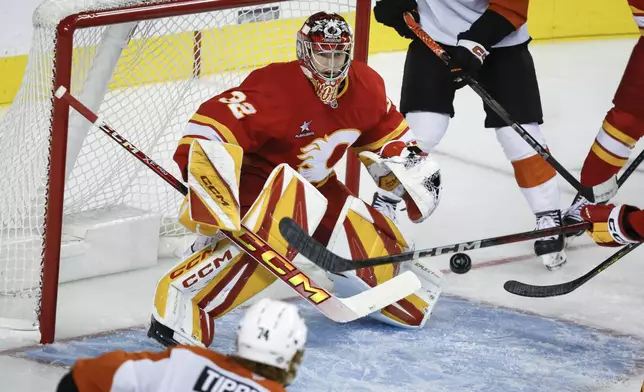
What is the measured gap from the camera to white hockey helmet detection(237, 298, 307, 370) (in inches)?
78.1

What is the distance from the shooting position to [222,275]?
3.24m

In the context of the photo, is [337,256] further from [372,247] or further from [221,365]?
[221,365]

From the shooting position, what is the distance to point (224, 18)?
388 centimetres

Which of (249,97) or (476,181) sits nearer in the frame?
(249,97)

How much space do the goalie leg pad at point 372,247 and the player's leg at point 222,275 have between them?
0.16 metres

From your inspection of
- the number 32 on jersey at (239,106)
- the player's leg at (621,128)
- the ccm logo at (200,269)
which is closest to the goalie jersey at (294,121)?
the number 32 on jersey at (239,106)

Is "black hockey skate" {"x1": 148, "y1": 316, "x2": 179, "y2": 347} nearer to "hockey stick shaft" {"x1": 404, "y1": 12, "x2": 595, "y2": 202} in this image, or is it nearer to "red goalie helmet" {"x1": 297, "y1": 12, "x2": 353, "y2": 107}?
"red goalie helmet" {"x1": 297, "y1": 12, "x2": 353, "y2": 107}

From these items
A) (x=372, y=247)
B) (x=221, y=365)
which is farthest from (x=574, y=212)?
(x=221, y=365)

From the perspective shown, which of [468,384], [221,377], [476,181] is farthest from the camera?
[476,181]

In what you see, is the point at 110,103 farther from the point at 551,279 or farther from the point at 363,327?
the point at 551,279

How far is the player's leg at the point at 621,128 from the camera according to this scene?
3.89 m

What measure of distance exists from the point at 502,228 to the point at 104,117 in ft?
4.60

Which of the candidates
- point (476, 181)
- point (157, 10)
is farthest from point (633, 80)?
point (157, 10)

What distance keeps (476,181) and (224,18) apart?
4.59 ft
